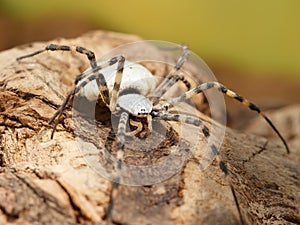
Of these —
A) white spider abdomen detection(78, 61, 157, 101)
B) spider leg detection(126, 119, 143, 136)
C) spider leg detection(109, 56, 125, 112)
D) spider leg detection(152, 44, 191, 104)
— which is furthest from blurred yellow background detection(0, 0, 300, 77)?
spider leg detection(126, 119, 143, 136)

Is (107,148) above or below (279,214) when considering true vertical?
above

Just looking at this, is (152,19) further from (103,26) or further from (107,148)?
(107,148)

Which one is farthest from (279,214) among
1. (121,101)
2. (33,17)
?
(33,17)

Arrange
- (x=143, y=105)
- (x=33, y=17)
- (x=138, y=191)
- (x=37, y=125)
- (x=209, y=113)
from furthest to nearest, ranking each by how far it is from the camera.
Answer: (x=33, y=17) → (x=209, y=113) → (x=143, y=105) → (x=37, y=125) → (x=138, y=191)

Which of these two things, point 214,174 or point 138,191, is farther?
point 214,174

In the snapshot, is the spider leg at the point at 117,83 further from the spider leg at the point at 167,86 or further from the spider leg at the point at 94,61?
the spider leg at the point at 167,86

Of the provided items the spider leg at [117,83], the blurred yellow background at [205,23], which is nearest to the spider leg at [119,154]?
the spider leg at [117,83]

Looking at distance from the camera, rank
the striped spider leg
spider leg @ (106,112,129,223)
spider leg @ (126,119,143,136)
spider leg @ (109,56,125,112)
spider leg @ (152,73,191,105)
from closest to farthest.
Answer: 1. spider leg @ (106,112,129,223)
2. spider leg @ (126,119,143,136)
3. the striped spider leg
4. spider leg @ (109,56,125,112)
5. spider leg @ (152,73,191,105)

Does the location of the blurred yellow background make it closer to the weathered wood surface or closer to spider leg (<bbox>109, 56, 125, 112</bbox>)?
the weathered wood surface
